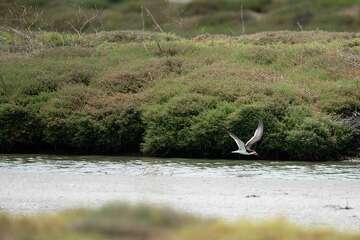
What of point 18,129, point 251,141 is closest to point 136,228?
point 251,141

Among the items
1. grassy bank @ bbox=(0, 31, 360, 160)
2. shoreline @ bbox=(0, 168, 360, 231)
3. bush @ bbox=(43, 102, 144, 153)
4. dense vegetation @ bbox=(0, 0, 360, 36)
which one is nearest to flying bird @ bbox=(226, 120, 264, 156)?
grassy bank @ bbox=(0, 31, 360, 160)

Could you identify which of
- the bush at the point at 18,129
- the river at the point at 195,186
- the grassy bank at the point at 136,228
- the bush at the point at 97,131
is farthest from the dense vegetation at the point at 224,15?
the grassy bank at the point at 136,228

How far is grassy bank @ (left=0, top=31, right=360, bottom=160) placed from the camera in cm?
1769

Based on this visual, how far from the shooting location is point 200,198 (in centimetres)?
1302

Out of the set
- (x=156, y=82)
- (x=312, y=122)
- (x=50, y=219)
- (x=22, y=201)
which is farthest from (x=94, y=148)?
(x=50, y=219)

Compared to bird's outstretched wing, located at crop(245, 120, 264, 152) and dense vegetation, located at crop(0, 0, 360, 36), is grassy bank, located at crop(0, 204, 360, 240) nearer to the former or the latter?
bird's outstretched wing, located at crop(245, 120, 264, 152)

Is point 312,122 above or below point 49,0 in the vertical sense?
below

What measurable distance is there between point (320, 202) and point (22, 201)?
4261 mm

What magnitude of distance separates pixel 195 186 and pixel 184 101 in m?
4.70

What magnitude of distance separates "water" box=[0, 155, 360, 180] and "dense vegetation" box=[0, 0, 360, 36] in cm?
1763

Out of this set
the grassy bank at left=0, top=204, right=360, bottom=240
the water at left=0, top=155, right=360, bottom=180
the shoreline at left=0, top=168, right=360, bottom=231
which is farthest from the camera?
the water at left=0, top=155, right=360, bottom=180

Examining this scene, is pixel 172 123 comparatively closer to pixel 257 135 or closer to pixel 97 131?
pixel 97 131

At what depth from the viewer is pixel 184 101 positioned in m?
18.7

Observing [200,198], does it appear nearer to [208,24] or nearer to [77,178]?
[77,178]
